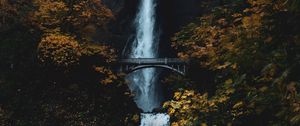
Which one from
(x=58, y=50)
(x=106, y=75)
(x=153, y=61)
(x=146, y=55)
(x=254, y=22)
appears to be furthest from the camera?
(x=146, y=55)

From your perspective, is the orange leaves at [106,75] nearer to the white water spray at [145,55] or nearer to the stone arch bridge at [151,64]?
the stone arch bridge at [151,64]

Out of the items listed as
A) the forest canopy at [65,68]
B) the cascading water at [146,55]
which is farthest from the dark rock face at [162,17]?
the forest canopy at [65,68]

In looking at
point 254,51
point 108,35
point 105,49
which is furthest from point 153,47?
point 254,51

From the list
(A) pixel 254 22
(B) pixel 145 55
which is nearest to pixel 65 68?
(B) pixel 145 55

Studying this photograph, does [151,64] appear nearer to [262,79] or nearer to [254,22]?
[254,22]

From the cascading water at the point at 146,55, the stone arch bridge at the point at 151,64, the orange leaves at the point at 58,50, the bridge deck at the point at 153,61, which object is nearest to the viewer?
the orange leaves at the point at 58,50

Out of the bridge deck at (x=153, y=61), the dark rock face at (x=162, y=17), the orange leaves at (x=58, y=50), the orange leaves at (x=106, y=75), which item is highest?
the dark rock face at (x=162, y=17)

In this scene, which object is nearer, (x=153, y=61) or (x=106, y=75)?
(x=106, y=75)

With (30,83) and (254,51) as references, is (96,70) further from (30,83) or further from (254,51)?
(254,51)

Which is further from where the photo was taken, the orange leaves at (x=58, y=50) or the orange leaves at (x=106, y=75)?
the orange leaves at (x=106, y=75)
